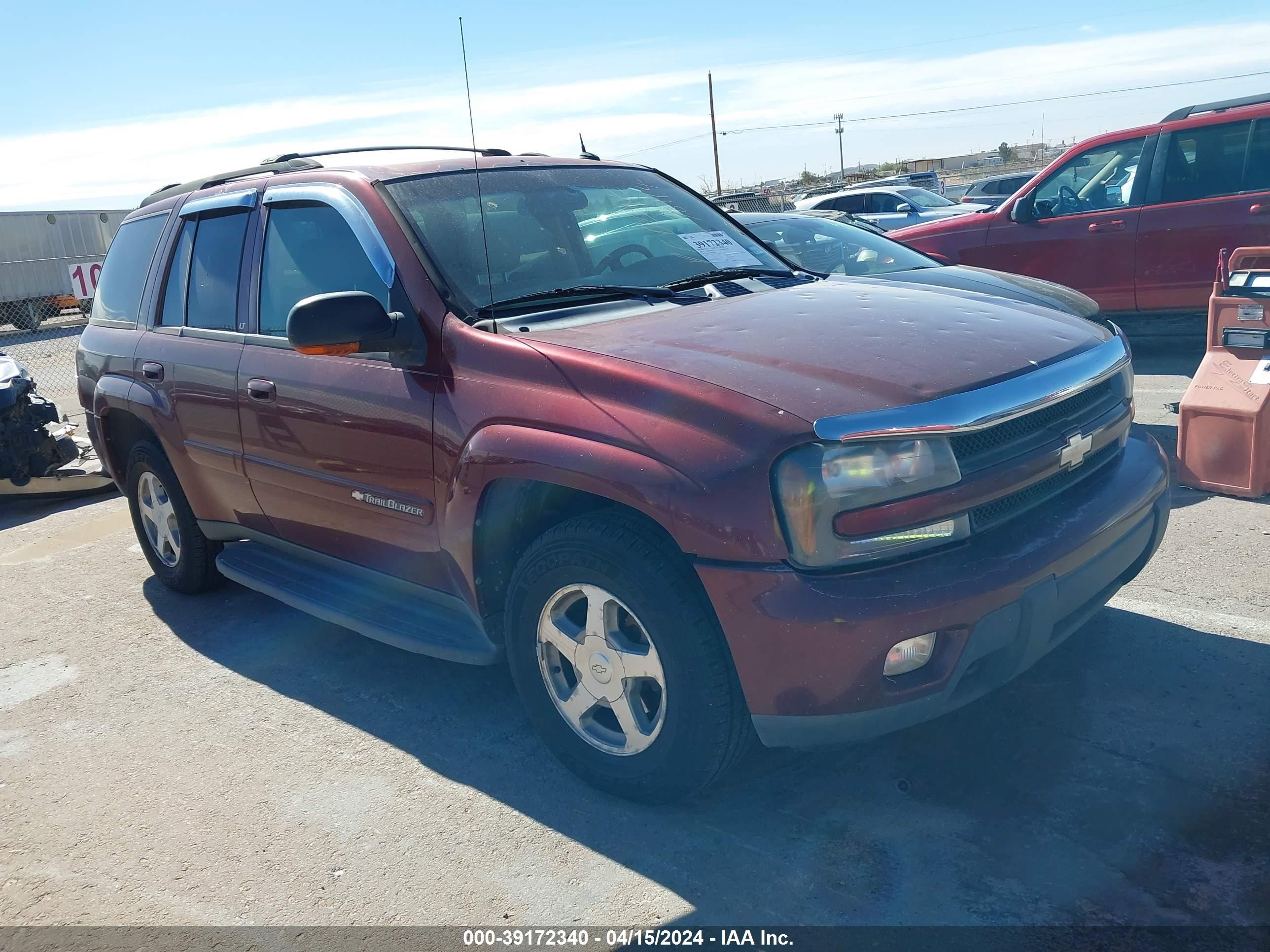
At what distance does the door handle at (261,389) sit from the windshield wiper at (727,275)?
5.04ft

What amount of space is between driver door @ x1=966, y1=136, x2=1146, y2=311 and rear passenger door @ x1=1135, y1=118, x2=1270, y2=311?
13 cm

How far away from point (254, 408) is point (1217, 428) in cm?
442

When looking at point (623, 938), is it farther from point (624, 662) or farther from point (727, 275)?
point (727, 275)

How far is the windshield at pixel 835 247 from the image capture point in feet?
23.8

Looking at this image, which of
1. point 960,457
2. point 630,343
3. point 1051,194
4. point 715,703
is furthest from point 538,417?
point 1051,194

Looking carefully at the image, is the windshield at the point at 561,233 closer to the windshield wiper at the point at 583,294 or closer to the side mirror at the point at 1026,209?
the windshield wiper at the point at 583,294

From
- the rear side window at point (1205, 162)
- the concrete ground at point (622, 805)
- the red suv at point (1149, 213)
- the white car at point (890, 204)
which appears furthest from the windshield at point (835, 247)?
the white car at point (890, 204)

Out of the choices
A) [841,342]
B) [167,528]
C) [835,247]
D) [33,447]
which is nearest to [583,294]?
[841,342]

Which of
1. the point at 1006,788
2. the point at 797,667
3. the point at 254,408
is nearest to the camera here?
the point at 797,667

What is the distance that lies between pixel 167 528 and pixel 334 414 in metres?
2.12

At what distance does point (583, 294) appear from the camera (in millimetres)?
3553

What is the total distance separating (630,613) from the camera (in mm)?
Answer: 2898

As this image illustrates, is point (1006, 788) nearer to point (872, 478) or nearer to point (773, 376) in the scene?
point (872, 478)

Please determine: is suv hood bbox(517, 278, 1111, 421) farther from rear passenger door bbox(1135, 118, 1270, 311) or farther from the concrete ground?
rear passenger door bbox(1135, 118, 1270, 311)
